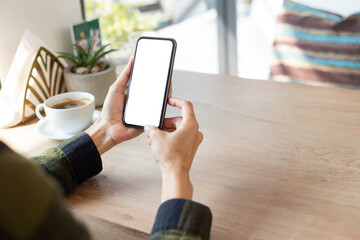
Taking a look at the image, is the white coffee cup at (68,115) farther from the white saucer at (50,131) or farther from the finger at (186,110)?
the finger at (186,110)

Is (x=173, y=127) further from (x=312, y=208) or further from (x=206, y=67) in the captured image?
(x=206, y=67)

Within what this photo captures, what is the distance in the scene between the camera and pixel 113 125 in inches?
32.8

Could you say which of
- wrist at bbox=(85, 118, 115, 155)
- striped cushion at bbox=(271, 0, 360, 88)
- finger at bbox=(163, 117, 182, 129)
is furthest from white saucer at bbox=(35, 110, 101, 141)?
striped cushion at bbox=(271, 0, 360, 88)

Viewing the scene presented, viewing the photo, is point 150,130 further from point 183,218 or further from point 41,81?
point 41,81

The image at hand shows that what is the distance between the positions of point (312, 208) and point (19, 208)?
1.60 ft

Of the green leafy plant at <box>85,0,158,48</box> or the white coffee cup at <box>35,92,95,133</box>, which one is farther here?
the green leafy plant at <box>85,0,158,48</box>

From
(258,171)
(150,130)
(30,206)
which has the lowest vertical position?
(258,171)

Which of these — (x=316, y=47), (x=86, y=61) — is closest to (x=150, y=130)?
(x=86, y=61)

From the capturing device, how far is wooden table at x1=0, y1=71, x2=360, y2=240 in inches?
25.3

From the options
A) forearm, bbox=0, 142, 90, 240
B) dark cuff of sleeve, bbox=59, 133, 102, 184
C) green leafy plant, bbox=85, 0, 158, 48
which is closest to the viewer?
forearm, bbox=0, 142, 90, 240

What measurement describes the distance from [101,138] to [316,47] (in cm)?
98

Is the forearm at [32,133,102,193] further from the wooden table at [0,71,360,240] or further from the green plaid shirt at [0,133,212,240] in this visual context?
the green plaid shirt at [0,133,212,240]

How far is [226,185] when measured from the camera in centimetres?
73

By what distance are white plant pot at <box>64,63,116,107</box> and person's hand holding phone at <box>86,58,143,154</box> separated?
220 mm
